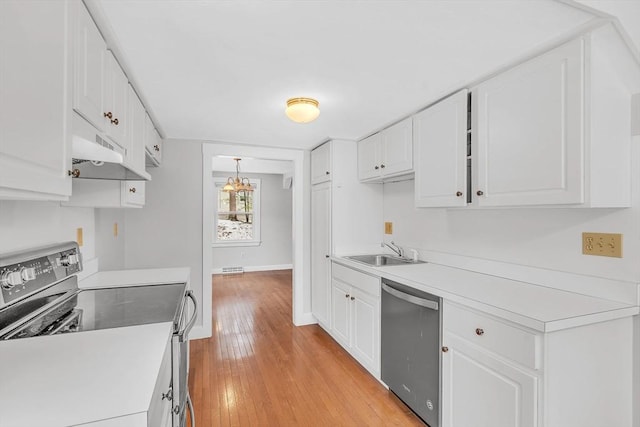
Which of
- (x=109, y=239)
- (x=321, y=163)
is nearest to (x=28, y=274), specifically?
(x=109, y=239)

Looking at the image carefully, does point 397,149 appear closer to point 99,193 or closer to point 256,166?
point 99,193

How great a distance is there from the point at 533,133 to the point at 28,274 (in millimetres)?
2435

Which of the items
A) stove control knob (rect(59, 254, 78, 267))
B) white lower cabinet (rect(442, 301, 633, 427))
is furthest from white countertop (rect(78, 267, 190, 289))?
white lower cabinet (rect(442, 301, 633, 427))

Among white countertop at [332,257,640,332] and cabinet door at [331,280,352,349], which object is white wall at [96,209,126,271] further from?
white countertop at [332,257,640,332]

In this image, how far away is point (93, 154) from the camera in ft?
4.30

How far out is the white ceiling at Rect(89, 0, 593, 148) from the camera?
1.29 m

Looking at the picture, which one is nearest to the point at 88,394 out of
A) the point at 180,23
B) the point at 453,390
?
the point at 180,23

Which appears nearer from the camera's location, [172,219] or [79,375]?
[79,375]

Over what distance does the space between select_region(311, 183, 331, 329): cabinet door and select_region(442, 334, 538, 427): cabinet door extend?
5.77 feet

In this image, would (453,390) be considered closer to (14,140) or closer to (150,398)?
(150,398)

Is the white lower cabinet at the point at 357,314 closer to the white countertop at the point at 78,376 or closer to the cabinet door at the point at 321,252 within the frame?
the cabinet door at the point at 321,252

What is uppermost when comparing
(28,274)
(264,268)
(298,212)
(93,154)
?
(93,154)

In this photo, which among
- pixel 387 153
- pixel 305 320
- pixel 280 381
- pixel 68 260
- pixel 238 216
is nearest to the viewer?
pixel 68 260

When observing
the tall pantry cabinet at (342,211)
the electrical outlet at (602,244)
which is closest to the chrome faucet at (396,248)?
the tall pantry cabinet at (342,211)
